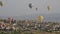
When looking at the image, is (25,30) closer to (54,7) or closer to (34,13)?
(34,13)

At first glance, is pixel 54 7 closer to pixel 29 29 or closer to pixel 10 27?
pixel 29 29

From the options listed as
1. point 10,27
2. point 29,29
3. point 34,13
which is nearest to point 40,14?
point 34,13

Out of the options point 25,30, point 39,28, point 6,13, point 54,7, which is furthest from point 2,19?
point 54,7

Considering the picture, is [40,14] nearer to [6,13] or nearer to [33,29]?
[33,29]

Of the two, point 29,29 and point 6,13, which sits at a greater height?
point 6,13

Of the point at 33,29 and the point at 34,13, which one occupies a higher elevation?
the point at 34,13

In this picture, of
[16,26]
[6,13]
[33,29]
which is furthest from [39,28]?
[6,13]

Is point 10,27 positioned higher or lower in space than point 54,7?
lower
